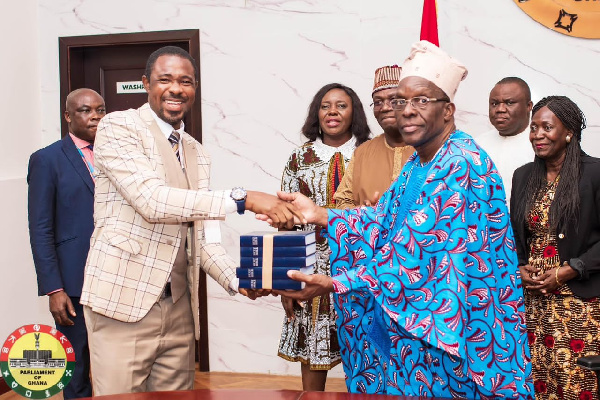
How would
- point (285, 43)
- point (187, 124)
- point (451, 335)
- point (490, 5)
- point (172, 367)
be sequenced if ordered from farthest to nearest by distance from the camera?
point (187, 124) < point (285, 43) < point (490, 5) < point (172, 367) < point (451, 335)

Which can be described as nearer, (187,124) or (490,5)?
(490,5)

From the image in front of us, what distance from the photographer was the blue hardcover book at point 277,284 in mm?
2389

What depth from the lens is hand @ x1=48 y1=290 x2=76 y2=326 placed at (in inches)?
147

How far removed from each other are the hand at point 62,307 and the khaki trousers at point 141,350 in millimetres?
1175

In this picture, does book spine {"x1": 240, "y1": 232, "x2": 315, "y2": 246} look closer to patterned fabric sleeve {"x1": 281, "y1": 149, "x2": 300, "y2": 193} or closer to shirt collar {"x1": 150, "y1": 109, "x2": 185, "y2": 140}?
shirt collar {"x1": 150, "y1": 109, "x2": 185, "y2": 140}

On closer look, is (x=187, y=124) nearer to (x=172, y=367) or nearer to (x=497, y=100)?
(x=497, y=100)

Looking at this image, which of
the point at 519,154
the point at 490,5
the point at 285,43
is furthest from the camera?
the point at 285,43

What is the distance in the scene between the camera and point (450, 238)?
227 centimetres

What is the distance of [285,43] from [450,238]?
3128mm

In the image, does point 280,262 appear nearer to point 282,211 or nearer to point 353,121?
point 282,211

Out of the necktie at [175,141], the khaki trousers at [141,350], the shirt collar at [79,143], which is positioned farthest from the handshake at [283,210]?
the shirt collar at [79,143]

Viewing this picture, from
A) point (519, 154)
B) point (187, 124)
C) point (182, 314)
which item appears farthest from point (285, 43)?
point (182, 314)

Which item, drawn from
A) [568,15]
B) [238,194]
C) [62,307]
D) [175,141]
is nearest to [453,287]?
[238,194]

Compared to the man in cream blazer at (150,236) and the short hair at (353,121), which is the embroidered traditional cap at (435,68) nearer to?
the man in cream blazer at (150,236)
